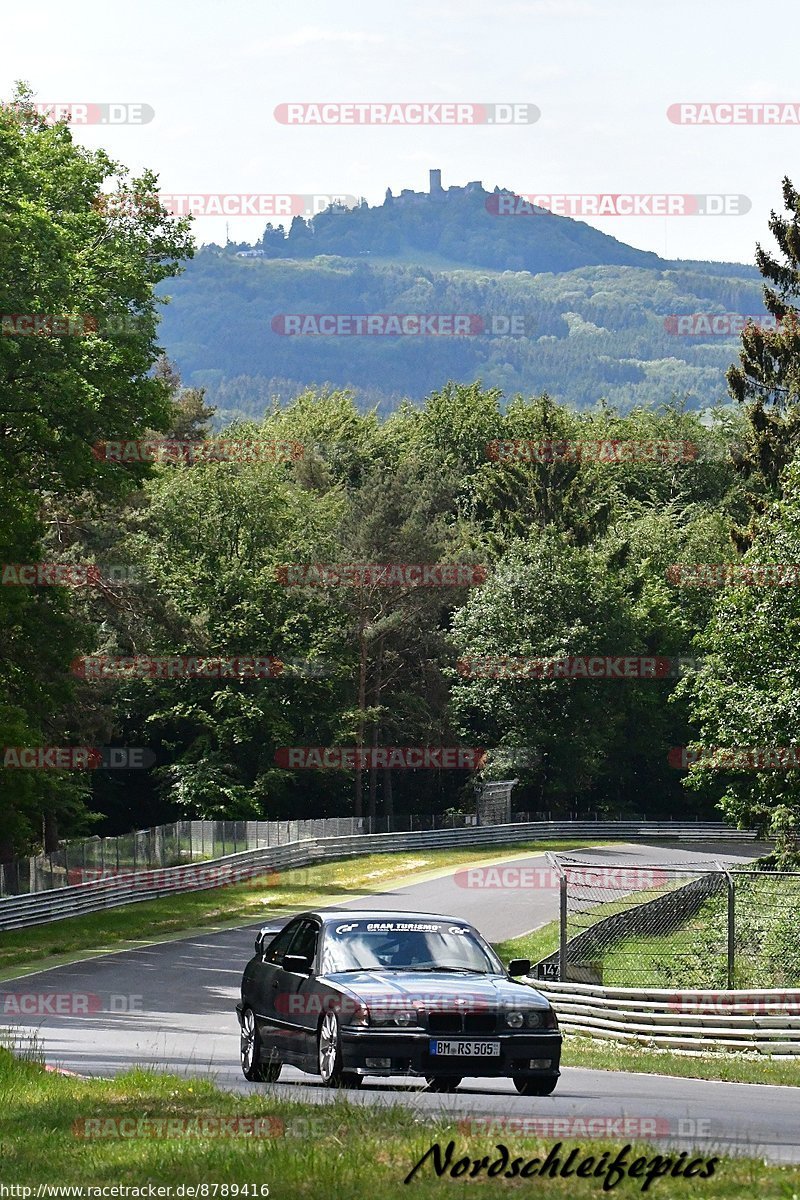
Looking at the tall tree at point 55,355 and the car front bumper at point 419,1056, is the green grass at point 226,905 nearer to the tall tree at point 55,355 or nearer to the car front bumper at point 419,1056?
the tall tree at point 55,355

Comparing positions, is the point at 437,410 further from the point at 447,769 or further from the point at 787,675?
the point at 787,675

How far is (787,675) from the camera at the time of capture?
118ft

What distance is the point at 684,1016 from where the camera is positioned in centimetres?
1992

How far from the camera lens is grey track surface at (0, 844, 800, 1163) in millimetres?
11094

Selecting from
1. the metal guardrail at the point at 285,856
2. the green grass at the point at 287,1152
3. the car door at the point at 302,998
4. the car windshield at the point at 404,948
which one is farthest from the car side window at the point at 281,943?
the metal guardrail at the point at 285,856

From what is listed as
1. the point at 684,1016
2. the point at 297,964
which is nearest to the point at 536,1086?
the point at 297,964

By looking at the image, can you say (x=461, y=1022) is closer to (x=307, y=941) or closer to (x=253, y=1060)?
(x=307, y=941)

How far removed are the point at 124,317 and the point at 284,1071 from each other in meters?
26.6

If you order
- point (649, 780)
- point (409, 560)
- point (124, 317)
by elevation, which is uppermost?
point (124, 317)

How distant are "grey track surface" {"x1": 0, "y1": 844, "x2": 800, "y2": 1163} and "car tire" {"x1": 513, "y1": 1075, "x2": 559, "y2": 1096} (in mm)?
106

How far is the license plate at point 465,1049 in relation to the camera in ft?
40.3

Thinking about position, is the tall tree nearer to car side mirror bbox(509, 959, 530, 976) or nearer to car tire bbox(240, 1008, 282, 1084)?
car tire bbox(240, 1008, 282, 1084)

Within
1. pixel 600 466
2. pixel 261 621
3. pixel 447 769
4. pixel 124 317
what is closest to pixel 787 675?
pixel 124 317

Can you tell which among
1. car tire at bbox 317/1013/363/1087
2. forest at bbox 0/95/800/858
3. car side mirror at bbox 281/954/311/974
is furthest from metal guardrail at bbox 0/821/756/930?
car tire at bbox 317/1013/363/1087
